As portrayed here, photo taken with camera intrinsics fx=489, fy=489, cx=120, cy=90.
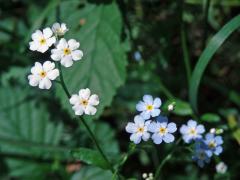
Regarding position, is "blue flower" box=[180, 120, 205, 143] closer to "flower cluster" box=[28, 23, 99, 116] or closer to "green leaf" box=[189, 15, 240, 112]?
"green leaf" box=[189, 15, 240, 112]

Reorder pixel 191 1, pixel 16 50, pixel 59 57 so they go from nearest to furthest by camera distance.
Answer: pixel 59 57, pixel 191 1, pixel 16 50

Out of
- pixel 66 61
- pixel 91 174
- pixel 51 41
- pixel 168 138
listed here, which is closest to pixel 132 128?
pixel 168 138

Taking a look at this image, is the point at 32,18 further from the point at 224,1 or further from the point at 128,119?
the point at 224,1

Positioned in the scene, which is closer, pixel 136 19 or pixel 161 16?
pixel 136 19

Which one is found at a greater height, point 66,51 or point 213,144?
point 66,51

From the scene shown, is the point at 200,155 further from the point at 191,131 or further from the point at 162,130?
the point at 162,130

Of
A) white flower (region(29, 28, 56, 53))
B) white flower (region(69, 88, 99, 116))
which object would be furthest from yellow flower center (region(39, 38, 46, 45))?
white flower (region(69, 88, 99, 116))

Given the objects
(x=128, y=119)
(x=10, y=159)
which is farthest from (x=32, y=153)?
(x=128, y=119)
